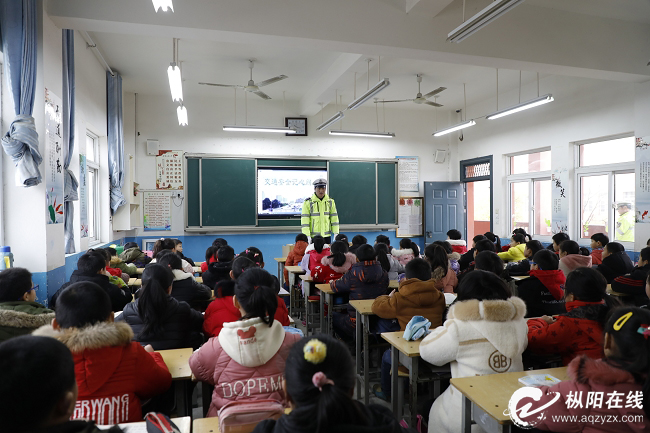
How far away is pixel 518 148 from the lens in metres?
7.74

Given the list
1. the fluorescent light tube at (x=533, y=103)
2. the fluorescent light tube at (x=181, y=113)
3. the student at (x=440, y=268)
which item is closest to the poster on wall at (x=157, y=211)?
the fluorescent light tube at (x=181, y=113)

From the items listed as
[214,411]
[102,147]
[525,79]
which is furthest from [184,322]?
[525,79]

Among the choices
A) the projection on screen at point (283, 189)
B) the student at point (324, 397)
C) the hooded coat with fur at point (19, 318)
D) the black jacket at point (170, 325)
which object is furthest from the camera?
the projection on screen at point (283, 189)

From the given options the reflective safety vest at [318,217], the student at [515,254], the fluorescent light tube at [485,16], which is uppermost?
the fluorescent light tube at [485,16]

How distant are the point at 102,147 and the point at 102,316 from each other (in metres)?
5.62

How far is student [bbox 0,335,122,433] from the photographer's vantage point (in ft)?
2.68

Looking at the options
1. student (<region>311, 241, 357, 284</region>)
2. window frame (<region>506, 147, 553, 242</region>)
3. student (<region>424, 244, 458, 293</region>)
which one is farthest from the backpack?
window frame (<region>506, 147, 553, 242</region>)

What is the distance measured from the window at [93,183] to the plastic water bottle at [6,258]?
2773 mm

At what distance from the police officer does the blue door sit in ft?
9.25

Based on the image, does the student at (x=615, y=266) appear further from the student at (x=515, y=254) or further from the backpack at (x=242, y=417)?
the backpack at (x=242, y=417)

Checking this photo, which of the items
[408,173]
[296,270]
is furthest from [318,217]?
[408,173]

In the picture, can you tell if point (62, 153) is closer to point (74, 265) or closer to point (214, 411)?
point (74, 265)

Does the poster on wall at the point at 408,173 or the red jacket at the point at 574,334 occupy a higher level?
the poster on wall at the point at 408,173

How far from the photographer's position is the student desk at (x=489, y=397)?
1488mm
